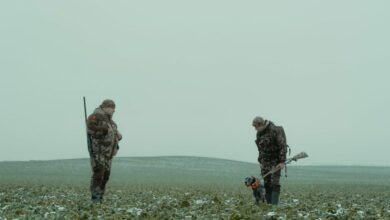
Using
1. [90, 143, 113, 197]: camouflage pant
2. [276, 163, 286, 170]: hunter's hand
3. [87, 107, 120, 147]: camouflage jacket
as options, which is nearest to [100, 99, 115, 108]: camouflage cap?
[87, 107, 120, 147]: camouflage jacket

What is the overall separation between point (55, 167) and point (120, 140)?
8013 cm

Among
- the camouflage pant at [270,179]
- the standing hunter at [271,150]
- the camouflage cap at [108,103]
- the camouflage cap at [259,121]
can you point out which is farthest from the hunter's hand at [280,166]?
the camouflage cap at [108,103]

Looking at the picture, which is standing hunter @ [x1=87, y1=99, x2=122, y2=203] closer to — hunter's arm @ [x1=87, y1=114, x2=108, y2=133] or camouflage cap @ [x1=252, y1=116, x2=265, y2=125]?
hunter's arm @ [x1=87, y1=114, x2=108, y2=133]

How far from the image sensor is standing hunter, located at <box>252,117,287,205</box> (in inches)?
600

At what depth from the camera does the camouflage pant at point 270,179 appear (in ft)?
50.0

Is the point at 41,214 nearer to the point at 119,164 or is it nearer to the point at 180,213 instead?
the point at 180,213

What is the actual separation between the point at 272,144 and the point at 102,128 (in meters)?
3.76

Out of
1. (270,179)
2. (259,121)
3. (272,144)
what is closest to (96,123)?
(259,121)

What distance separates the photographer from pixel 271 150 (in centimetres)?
1550

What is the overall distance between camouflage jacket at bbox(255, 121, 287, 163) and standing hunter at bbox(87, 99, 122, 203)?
10.6ft

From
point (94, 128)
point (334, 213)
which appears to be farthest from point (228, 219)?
point (94, 128)

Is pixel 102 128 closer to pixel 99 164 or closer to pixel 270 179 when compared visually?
pixel 99 164

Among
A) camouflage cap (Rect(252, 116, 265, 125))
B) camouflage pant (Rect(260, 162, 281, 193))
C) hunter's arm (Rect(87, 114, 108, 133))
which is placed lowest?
camouflage pant (Rect(260, 162, 281, 193))

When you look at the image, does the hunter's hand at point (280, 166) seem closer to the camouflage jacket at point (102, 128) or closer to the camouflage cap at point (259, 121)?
the camouflage cap at point (259, 121)
